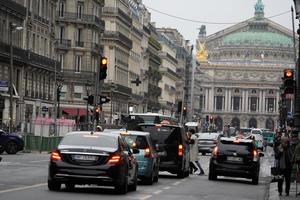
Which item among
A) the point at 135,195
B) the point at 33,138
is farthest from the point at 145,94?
the point at 135,195

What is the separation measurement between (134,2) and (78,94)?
128 ft

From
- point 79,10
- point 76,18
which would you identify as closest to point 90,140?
point 76,18

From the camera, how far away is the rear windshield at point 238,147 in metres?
35.4

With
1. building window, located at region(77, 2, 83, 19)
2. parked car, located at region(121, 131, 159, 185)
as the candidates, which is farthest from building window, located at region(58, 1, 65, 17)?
parked car, located at region(121, 131, 159, 185)

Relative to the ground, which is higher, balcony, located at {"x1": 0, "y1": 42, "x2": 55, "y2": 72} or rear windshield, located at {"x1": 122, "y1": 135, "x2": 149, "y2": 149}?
balcony, located at {"x1": 0, "y1": 42, "x2": 55, "y2": 72}

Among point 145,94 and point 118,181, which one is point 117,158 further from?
point 145,94

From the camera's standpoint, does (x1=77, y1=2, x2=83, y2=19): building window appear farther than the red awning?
No

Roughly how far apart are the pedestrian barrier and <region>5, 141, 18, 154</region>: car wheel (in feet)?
23.5

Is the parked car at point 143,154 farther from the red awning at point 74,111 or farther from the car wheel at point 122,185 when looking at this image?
the red awning at point 74,111

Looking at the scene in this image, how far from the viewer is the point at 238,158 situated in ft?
116

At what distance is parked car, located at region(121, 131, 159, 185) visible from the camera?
94.3 ft

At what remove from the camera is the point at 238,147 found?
117 ft

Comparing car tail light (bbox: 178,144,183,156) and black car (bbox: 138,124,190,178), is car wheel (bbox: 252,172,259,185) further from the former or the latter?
car tail light (bbox: 178,144,183,156)

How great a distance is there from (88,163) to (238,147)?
13374 mm
